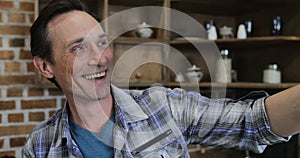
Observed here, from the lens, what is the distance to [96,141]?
1128mm

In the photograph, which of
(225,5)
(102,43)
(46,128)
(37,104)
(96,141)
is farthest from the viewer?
(225,5)

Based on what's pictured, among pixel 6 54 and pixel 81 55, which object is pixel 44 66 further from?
pixel 6 54

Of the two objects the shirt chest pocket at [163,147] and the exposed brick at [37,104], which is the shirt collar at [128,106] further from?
the exposed brick at [37,104]

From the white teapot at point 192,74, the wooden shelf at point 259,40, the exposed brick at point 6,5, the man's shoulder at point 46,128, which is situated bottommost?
the man's shoulder at point 46,128

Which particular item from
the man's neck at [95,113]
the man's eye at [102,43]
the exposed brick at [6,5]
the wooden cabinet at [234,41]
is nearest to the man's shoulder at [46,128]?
the man's neck at [95,113]

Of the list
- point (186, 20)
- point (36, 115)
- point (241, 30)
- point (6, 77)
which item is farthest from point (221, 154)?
point (186, 20)

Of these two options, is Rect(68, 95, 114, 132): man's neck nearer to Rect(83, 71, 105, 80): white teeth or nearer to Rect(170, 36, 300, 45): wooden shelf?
Rect(83, 71, 105, 80): white teeth

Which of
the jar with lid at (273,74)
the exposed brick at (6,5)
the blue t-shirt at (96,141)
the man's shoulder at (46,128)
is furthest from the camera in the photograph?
the jar with lid at (273,74)

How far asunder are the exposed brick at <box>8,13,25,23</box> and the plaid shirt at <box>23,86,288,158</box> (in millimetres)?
928

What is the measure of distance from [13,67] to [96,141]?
1.03 m

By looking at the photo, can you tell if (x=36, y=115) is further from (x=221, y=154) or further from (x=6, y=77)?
(x=221, y=154)

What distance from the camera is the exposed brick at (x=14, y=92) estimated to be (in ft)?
6.37

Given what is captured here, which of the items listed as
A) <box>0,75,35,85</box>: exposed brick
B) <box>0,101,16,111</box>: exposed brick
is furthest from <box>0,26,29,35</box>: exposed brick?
<box>0,101,16,111</box>: exposed brick

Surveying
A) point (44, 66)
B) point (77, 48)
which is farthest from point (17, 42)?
point (77, 48)
